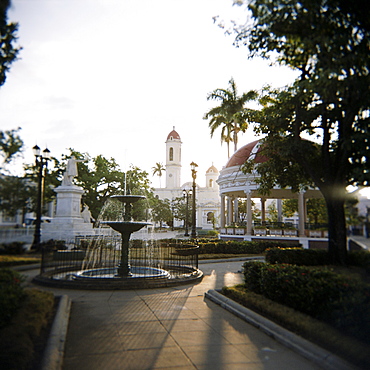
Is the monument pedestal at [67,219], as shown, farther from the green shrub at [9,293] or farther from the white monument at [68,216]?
the green shrub at [9,293]

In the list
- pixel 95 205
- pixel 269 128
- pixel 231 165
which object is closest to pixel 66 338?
pixel 269 128

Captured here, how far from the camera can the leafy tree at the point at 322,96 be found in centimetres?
621

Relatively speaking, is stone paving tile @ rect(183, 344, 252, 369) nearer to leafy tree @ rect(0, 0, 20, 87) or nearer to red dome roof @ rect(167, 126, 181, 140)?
leafy tree @ rect(0, 0, 20, 87)

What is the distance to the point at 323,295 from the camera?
19.9 ft

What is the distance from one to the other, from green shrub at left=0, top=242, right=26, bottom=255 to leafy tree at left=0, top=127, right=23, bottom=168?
3.85 feet

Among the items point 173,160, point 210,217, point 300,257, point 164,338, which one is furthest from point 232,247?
point 173,160

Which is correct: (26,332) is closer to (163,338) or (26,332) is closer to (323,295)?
(163,338)

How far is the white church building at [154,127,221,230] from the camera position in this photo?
8369cm

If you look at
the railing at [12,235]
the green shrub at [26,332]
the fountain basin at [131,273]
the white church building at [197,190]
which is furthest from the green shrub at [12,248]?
the white church building at [197,190]

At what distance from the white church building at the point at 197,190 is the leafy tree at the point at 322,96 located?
2634 inches

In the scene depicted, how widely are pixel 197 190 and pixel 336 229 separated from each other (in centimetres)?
7767

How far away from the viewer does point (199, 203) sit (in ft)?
285

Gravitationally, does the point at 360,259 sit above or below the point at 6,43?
below

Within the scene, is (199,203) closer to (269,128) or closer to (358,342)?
(269,128)
